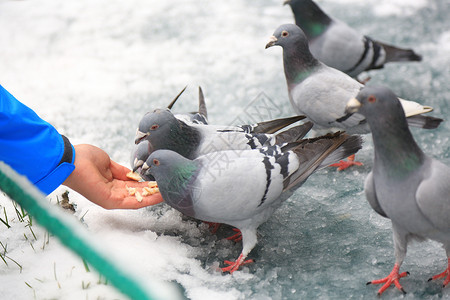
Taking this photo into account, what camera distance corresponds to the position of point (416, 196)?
251cm

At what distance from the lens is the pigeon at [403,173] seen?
2.50 m

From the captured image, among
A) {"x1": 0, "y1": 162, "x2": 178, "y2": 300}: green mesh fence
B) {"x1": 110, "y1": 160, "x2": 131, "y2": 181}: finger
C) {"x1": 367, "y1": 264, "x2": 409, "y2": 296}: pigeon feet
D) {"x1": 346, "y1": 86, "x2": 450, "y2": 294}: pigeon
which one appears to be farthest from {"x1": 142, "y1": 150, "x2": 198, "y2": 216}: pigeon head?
{"x1": 0, "y1": 162, "x2": 178, "y2": 300}: green mesh fence

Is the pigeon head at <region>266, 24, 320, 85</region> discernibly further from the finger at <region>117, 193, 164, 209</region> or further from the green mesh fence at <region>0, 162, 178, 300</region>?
the green mesh fence at <region>0, 162, 178, 300</region>

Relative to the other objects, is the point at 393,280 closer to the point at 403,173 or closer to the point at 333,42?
the point at 403,173

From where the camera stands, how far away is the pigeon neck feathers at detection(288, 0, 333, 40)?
15.5ft

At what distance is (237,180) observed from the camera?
2.99 m

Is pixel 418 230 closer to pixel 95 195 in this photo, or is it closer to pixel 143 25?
pixel 95 195

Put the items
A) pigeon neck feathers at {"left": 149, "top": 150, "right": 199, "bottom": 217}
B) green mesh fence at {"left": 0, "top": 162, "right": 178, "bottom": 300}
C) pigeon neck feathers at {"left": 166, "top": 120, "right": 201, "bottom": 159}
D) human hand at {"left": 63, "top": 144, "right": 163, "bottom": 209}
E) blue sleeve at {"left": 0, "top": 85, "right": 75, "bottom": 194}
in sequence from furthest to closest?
pigeon neck feathers at {"left": 166, "top": 120, "right": 201, "bottom": 159}
human hand at {"left": 63, "top": 144, "right": 163, "bottom": 209}
pigeon neck feathers at {"left": 149, "top": 150, "right": 199, "bottom": 217}
blue sleeve at {"left": 0, "top": 85, "right": 75, "bottom": 194}
green mesh fence at {"left": 0, "top": 162, "right": 178, "bottom": 300}

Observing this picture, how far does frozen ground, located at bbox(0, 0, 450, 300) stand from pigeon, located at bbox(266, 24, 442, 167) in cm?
37

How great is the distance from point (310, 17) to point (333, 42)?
0.30 m

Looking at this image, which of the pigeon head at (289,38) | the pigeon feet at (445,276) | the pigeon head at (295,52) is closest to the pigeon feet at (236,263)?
the pigeon feet at (445,276)

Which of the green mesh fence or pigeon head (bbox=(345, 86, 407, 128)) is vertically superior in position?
the green mesh fence

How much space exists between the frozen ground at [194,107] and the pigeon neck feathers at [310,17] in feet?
2.13

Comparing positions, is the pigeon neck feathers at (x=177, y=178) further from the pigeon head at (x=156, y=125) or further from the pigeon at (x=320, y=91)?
the pigeon at (x=320, y=91)
